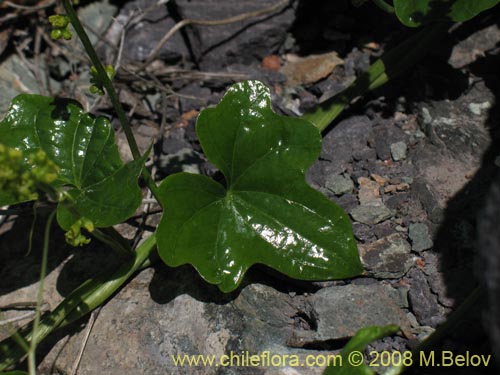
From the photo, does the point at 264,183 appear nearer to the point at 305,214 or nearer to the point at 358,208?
the point at 305,214

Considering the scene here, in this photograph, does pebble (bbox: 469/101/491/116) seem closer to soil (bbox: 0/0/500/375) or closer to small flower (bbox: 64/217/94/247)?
soil (bbox: 0/0/500/375)

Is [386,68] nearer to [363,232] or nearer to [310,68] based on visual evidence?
[310,68]

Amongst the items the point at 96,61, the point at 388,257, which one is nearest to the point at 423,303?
the point at 388,257

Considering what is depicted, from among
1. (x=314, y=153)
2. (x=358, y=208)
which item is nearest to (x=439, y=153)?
(x=358, y=208)

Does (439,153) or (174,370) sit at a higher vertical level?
(439,153)

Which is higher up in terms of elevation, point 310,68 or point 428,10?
point 428,10

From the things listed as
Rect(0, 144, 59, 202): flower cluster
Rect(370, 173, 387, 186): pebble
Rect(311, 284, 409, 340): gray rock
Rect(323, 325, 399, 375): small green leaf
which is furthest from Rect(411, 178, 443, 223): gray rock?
Rect(0, 144, 59, 202): flower cluster
